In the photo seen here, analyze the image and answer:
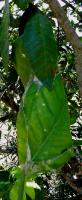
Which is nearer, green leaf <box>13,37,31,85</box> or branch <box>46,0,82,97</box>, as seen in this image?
green leaf <box>13,37,31,85</box>

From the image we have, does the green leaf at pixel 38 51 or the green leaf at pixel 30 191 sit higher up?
the green leaf at pixel 38 51

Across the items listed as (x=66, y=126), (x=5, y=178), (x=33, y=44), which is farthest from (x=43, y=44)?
(x=5, y=178)

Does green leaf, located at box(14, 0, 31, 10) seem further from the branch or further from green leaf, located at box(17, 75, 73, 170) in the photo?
green leaf, located at box(17, 75, 73, 170)

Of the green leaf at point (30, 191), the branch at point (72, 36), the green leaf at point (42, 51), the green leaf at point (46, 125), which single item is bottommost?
the green leaf at point (30, 191)

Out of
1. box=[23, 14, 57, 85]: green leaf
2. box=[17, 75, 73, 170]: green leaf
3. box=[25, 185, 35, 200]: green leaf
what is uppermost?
box=[23, 14, 57, 85]: green leaf

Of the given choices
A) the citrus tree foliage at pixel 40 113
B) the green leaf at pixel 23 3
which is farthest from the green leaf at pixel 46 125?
the green leaf at pixel 23 3

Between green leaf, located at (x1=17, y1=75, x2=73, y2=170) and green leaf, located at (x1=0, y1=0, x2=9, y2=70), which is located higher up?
green leaf, located at (x1=0, y1=0, x2=9, y2=70)

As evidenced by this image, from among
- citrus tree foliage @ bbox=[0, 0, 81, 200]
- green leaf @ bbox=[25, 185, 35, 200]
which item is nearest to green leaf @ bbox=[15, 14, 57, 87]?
citrus tree foliage @ bbox=[0, 0, 81, 200]

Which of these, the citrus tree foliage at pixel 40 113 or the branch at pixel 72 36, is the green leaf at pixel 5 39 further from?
the branch at pixel 72 36
